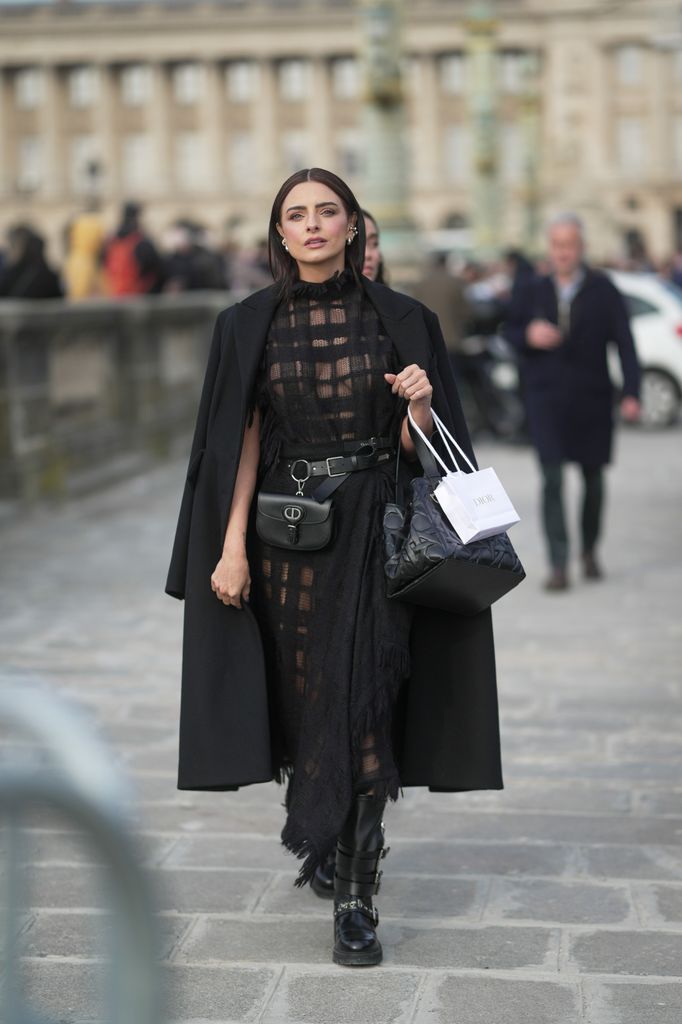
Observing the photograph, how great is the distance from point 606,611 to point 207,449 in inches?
193

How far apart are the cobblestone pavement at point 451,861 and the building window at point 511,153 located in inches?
3996

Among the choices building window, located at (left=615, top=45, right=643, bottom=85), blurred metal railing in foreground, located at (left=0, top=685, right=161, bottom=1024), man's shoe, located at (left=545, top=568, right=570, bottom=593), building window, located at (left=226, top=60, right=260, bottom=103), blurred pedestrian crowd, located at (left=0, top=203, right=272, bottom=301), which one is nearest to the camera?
blurred metal railing in foreground, located at (left=0, top=685, right=161, bottom=1024)

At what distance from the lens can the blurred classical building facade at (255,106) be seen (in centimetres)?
11206

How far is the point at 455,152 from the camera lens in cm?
11781

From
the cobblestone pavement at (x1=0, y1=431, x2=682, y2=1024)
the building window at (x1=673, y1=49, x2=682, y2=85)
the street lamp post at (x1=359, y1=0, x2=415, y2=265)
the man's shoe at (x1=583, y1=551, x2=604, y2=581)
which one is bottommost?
the man's shoe at (x1=583, y1=551, x2=604, y2=581)

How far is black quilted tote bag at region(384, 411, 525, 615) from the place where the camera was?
404 centimetres

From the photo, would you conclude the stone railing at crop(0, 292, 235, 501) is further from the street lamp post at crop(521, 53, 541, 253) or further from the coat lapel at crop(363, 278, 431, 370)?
the street lamp post at crop(521, 53, 541, 253)

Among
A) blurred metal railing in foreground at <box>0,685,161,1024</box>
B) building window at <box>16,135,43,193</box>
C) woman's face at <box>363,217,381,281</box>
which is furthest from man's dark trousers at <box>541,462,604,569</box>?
building window at <box>16,135,43,193</box>

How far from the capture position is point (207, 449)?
4336 millimetres

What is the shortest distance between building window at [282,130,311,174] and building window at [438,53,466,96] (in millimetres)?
9199

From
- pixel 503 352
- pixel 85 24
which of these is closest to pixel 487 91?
pixel 503 352

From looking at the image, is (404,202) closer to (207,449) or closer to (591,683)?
(591,683)

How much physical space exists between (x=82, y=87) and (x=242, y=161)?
1165 cm

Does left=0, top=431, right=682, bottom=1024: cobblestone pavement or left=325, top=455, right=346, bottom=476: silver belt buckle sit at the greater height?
left=325, top=455, right=346, bottom=476: silver belt buckle
